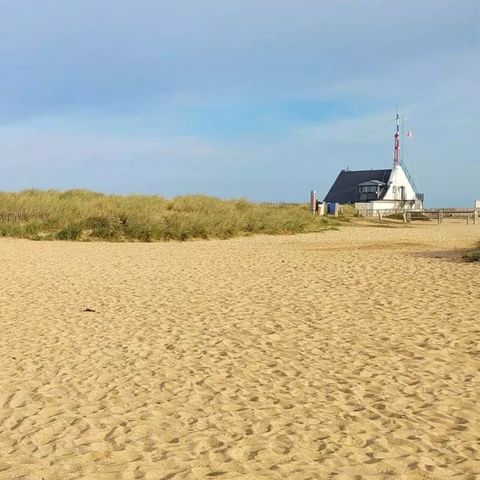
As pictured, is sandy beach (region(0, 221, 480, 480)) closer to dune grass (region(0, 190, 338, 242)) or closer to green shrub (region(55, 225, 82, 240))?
green shrub (region(55, 225, 82, 240))

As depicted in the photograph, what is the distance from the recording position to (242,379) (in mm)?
5293

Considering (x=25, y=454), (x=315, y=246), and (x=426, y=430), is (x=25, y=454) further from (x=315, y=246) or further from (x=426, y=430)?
(x=315, y=246)

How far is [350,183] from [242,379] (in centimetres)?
5501

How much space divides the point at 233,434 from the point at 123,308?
5.08 m

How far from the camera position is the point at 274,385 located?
16.8ft

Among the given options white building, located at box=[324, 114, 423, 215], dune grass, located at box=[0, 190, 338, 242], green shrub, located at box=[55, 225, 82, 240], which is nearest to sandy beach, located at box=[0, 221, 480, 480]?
green shrub, located at box=[55, 225, 82, 240]

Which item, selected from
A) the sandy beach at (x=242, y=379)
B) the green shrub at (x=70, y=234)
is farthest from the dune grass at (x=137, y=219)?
the sandy beach at (x=242, y=379)

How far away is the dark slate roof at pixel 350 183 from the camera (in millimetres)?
56584

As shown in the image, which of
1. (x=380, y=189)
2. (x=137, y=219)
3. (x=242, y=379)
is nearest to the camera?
(x=242, y=379)

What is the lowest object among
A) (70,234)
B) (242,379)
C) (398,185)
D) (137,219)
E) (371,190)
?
(242,379)

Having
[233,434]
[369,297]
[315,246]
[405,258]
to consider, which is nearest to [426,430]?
[233,434]

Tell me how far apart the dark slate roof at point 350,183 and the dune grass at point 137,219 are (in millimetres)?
26745

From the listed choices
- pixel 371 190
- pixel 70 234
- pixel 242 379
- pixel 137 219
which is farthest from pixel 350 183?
pixel 242 379

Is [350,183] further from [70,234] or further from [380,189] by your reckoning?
[70,234]
